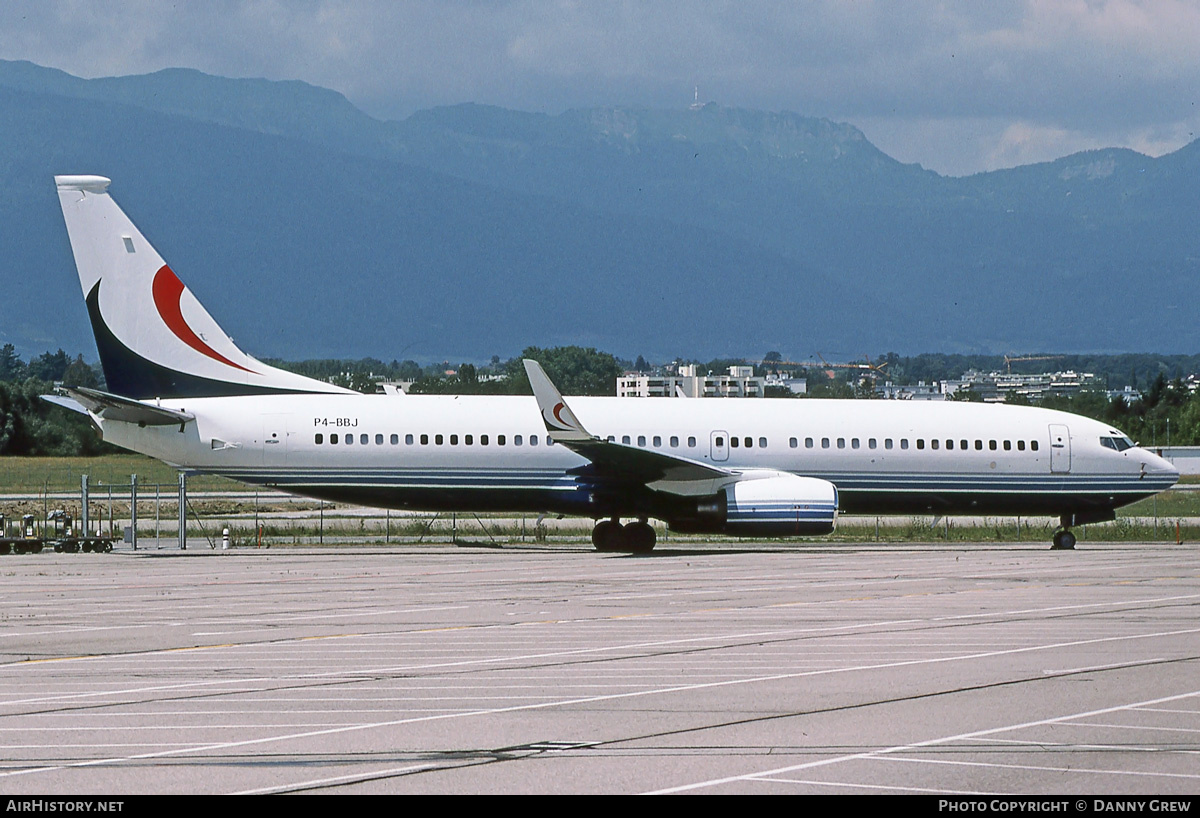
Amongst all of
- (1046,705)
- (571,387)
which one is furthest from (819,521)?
(571,387)

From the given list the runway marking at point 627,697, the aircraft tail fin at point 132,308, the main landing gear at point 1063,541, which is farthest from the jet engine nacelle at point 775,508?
the runway marking at point 627,697

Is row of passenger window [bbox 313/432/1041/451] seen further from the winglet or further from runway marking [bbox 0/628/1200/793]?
runway marking [bbox 0/628/1200/793]

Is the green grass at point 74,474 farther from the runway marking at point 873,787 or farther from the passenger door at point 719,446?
the runway marking at point 873,787

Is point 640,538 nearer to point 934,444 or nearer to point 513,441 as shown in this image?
point 513,441

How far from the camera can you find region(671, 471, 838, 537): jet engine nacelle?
3459 cm

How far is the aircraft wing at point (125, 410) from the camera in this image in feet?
113

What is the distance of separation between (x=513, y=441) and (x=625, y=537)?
11.3ft

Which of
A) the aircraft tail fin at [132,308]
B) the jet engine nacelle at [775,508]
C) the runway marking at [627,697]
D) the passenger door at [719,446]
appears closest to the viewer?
the runway marking at [627,697]

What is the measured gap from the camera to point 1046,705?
12664 millimetres

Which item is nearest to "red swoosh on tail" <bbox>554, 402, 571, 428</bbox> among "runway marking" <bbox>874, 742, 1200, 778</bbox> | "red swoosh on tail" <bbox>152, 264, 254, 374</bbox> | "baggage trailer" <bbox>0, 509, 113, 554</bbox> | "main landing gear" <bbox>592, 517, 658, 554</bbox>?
"main landing gear" <bbox>592, 517, 658, 554</bbox>

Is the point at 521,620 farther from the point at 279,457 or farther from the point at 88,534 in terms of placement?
the point at 88,534

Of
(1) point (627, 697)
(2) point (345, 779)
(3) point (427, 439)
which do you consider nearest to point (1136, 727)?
(1) point (627, 697)

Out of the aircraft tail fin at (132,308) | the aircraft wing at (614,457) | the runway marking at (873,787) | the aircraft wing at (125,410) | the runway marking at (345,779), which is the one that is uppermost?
the aircraft tail fin at (132,308)

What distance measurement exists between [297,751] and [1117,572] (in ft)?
70.9
